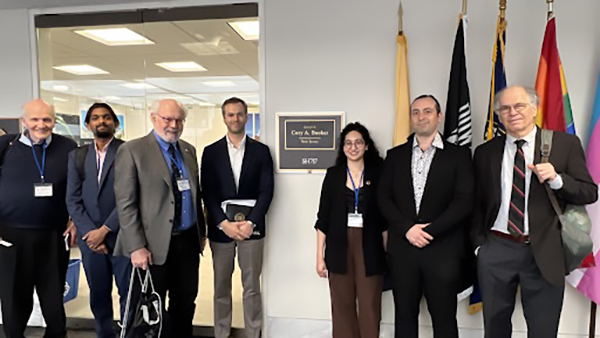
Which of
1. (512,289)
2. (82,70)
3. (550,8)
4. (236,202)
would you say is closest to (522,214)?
(512,289)

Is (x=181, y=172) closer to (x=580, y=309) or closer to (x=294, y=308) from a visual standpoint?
(x=294, y=308)

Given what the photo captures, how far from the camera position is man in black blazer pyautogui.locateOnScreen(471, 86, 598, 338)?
6.39ft

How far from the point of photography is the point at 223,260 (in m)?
2.67

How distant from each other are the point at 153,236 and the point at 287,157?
1.10m

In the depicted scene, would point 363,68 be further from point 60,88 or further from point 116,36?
point 60,88

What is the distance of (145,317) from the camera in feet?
6.92

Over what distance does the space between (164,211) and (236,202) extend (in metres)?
0.54

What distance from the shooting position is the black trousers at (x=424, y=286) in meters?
2.11

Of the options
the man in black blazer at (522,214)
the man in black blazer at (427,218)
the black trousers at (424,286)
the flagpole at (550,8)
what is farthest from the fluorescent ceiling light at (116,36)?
the flagpole at (550,8)

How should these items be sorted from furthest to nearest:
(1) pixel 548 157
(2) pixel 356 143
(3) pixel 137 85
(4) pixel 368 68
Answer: (3) pixel 137 85, (4) pixel 368 68, (2) pixel 356 143, (1) pixel 548 157

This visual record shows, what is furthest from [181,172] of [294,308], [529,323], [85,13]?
[529,323]

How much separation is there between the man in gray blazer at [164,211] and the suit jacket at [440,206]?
47.0 inches

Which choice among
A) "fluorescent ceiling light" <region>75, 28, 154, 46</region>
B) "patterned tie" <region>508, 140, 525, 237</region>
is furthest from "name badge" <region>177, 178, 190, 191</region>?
"patterned tie" <region>508, 140, 525, 237</region>

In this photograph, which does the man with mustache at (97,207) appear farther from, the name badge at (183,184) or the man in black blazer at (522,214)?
the man in black blazer at (522,214)
